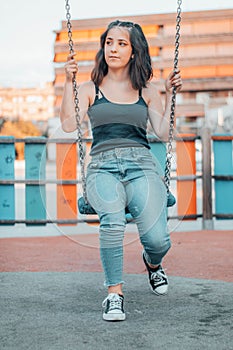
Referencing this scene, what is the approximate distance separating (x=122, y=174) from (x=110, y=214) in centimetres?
25

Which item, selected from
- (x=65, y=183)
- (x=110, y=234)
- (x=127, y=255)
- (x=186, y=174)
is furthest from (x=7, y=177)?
(x=110, y=234)

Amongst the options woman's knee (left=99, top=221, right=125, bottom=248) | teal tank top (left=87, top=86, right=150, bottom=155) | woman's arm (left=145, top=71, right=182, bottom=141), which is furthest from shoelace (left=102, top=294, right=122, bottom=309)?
woman's arm (left=145, top=71, right=182, bottom=141)

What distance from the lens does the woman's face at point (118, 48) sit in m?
3.53

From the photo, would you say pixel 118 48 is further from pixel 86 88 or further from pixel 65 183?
pixel 65 183

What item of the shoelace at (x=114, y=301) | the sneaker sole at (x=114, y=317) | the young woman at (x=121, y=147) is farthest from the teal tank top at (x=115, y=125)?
the sneaker sole at (x=114, y=317)

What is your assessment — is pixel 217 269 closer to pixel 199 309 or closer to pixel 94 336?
pixel 199 309

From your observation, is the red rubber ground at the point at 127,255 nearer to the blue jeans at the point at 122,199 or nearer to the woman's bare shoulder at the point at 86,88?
the blue jeans at the point at 122,199

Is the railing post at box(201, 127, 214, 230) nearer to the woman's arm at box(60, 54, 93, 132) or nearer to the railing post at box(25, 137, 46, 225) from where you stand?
the railing post at box(25, 137, 46, 225)

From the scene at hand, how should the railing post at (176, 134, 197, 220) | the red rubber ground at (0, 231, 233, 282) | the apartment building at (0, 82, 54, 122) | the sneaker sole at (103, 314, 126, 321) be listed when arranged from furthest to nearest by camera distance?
the apartment building at (0, 82, 54, 122) < the railing post at (176, 134, 197, 220) < the red rubber ground at (0, 231, 233, 282) < the sneaker sole at (103, 314, 126, 321)

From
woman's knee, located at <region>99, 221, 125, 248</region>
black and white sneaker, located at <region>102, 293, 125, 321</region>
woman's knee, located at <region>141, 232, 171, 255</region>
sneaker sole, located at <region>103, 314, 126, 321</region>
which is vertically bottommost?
sneaker sole, located at <region>103, 314, 126, 321</region>

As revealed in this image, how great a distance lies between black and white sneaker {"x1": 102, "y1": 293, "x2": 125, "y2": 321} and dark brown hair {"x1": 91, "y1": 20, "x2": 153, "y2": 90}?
44.4 inches

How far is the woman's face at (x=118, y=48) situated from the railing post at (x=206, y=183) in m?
4.34

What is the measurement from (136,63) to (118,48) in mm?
129

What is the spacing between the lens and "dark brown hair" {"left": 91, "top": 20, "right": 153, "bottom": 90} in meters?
3.58
